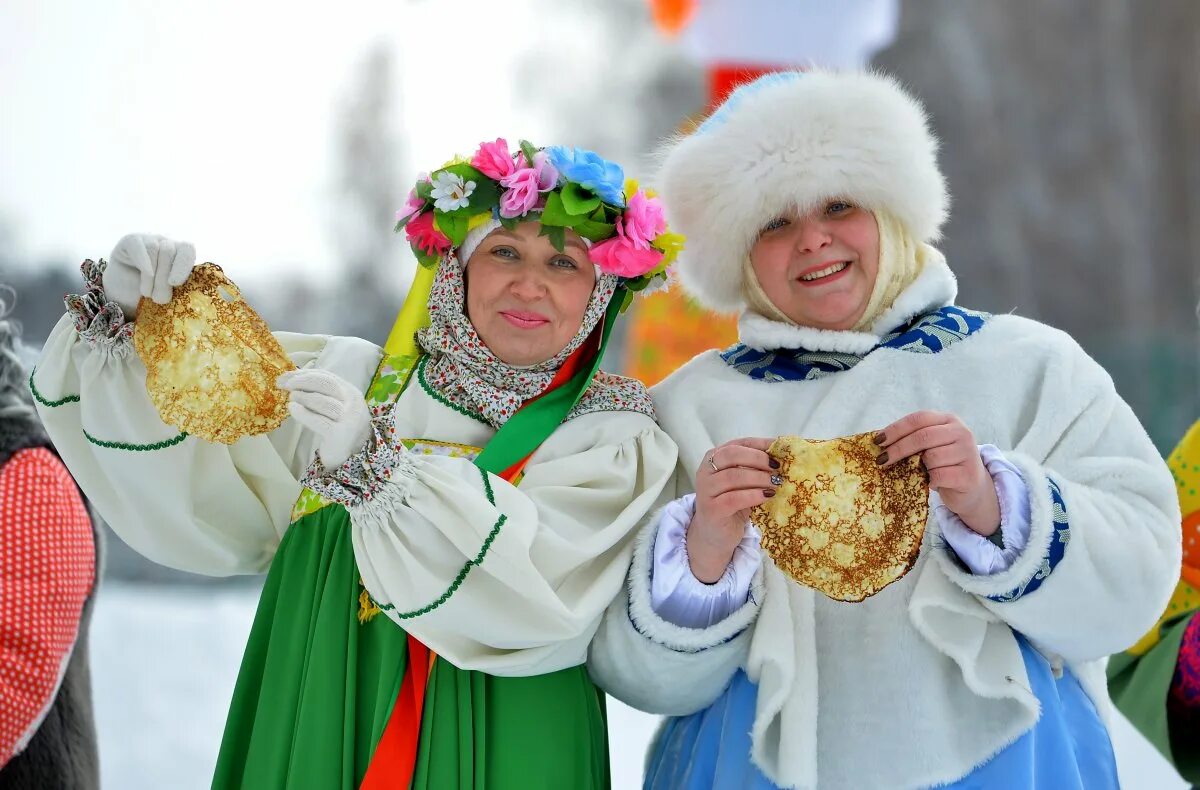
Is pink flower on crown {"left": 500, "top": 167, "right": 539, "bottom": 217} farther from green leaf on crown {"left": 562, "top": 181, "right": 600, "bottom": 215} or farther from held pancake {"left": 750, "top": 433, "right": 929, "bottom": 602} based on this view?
held pancake {"left": 750, "top": 433, "right": 929, "bottom": 602}

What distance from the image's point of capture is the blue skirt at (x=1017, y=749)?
5.00 ft

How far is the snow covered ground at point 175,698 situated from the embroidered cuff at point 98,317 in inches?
75.2

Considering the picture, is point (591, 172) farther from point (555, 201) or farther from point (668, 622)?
point (668, 622)

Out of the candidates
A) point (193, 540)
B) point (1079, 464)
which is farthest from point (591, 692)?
point (1079, 464)

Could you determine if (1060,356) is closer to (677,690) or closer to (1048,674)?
(1048,674)

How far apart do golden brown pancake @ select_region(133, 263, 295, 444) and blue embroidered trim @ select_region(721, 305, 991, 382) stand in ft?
2.54

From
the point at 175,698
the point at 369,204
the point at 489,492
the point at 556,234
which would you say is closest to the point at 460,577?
the point at 489,492

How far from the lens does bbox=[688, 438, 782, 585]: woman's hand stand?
1.48 metres

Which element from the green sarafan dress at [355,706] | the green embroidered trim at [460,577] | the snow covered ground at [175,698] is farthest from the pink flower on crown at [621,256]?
the snow covered ground at [175,698]

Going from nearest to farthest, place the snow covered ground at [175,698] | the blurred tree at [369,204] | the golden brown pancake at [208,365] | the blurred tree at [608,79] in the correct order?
the golden brown pancake at [208,365], the snow covered ground at [175,698], the blurred tree at [369,204], the blurred tree at [608,79]

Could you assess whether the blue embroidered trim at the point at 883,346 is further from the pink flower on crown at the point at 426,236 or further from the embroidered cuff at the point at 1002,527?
the pink flower on crown at the point at 426,236

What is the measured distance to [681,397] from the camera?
188 centimetres

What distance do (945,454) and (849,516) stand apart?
5.7 inches

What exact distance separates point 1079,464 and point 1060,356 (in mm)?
186
